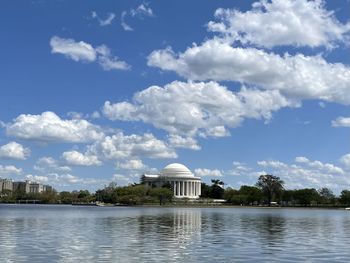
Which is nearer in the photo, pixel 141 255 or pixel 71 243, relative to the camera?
pixel 141 255

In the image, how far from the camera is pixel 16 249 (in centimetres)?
3909

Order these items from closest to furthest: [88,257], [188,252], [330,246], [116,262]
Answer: [116,262]
[88,257]
[188,252]
[330,246]

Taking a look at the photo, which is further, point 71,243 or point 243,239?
point 243,239

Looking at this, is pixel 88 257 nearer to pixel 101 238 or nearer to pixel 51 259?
pixel 51 259

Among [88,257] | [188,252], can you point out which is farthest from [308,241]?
[88,257]

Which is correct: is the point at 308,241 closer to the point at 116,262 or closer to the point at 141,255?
the point at 141,255

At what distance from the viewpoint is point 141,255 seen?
3591cm

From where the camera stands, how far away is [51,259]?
112 feet

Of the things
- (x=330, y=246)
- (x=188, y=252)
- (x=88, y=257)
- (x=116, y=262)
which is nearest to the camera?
(x=116, y=262)

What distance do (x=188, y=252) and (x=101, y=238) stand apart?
12772 millimetres

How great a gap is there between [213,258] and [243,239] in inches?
577

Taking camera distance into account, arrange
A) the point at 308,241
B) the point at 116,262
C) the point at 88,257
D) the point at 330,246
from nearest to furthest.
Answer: the point at 116,262
the point at 88,257
the point at 330,246
the point at 308,241

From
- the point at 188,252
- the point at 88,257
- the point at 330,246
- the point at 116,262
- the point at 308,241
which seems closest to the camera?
the point at 116,262

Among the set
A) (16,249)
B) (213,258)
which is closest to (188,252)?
(213,258)
